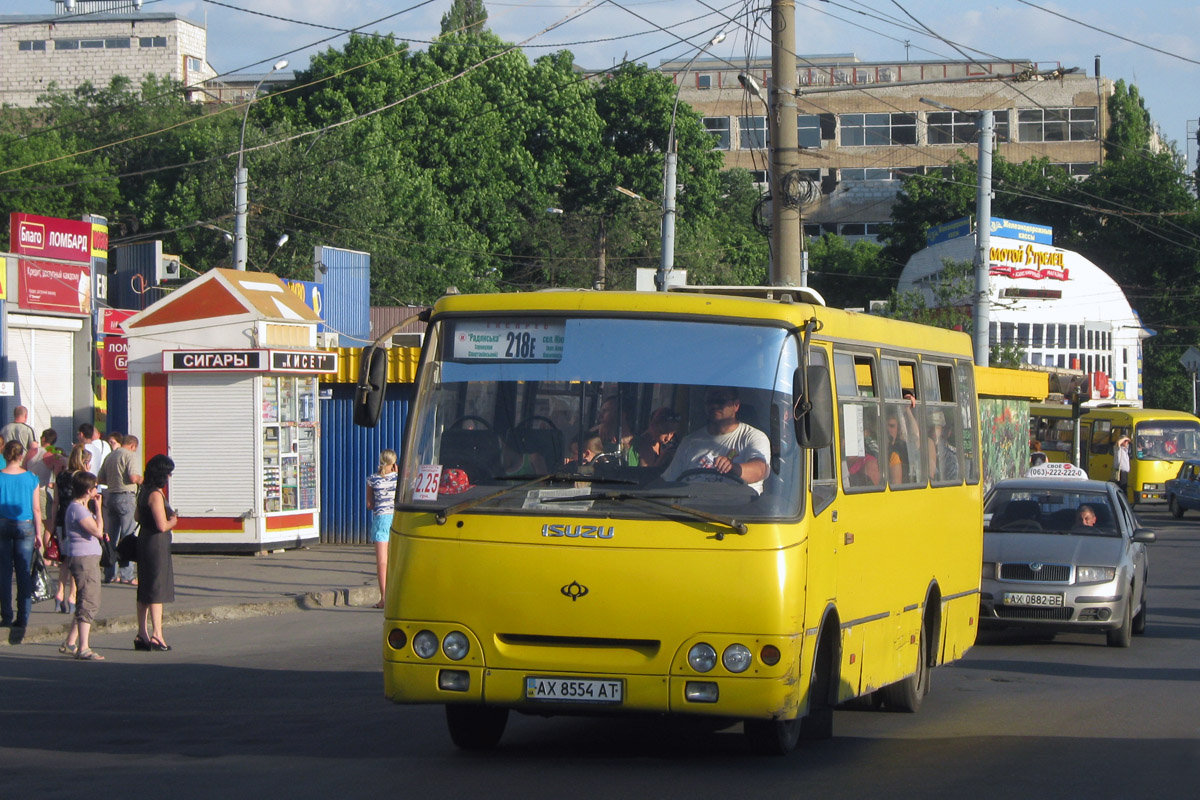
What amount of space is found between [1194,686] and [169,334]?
14588 millimetres

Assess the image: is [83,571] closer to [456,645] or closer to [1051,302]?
[456,645]

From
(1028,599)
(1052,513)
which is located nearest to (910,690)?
(1028,599)

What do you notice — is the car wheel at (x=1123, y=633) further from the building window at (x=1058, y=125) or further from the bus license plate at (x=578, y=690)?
the building window at (x=1058, y=125)

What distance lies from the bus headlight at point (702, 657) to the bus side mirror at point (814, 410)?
1.09m

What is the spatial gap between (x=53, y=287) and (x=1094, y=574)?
23.1 meters

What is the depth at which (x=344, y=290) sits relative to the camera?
39406 mm

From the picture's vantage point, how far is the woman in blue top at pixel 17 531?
13.4 meters

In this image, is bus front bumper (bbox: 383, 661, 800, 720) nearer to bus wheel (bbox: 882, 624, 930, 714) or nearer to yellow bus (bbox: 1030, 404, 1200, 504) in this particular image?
bus wheel (bbox: 882, 624, 930, 714)

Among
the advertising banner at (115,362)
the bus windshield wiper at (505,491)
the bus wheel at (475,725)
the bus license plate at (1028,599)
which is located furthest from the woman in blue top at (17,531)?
the advertising banner at (115,362)

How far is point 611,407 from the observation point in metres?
7.39

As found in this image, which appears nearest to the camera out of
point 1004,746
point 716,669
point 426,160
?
point 716,669

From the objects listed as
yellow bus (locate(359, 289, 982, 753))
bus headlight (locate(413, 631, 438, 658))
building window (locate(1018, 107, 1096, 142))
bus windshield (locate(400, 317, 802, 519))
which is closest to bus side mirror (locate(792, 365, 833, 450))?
yellow bus (locate(359, 289, 982, 753))

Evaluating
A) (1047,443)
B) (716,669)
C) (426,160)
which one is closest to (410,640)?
(716,669)

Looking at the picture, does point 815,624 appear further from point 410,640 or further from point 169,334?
point 169,334
